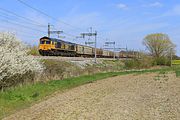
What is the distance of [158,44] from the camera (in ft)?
331

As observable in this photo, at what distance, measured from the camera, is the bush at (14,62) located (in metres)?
16.3

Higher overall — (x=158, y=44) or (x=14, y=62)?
(x=158, y=44)

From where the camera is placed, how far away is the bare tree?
98363 millimetres

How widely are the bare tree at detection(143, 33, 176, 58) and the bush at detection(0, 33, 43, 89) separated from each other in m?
78.6

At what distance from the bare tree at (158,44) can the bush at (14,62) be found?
78625 mm

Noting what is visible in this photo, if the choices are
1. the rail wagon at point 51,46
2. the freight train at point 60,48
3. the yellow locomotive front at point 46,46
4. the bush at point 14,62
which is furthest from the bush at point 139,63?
the bush at point 14,62

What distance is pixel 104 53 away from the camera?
86.0 m

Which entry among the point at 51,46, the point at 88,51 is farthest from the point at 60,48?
the point at 88,51

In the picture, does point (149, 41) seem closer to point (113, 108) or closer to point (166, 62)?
point (166, 62)

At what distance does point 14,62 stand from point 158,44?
88.3 metres

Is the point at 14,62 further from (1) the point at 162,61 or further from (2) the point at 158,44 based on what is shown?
(2) the point at 158,44

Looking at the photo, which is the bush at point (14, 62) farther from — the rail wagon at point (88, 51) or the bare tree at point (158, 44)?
the bare tree at point (158, 44)

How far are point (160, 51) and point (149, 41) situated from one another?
7.45 meters

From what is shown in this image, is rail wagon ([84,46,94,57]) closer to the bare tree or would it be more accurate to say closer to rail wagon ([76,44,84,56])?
rail wagon ([76,44,84,56])
